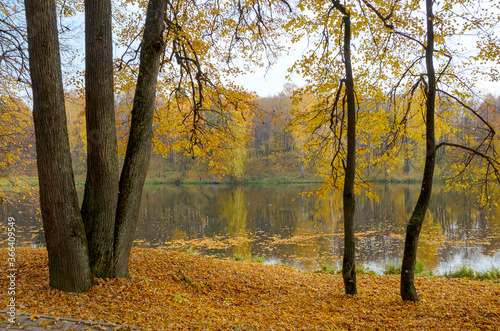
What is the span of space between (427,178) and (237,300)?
389 centimetres

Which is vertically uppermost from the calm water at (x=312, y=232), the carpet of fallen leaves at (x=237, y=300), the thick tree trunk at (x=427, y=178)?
the thick tree trunk at (x=427, y=178)

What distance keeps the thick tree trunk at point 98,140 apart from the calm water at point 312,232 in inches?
246

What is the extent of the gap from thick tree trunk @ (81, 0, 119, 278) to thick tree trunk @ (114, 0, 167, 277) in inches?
10.0

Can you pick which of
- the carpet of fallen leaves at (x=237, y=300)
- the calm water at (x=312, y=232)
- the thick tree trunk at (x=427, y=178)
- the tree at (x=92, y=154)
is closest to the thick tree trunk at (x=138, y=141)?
the tree at (x=92, y=154)

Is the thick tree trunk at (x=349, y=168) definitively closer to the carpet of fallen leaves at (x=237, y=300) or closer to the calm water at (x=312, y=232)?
the carpet of fallen leaves at (x=237, y=300)

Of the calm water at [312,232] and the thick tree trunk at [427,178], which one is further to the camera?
the calm water at [312,232]

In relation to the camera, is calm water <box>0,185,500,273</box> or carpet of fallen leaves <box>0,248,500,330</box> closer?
carpet of fallen leaves <box>0,248,500,330</box>

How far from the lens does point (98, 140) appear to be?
4484mm

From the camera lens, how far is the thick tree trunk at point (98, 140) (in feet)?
14.7

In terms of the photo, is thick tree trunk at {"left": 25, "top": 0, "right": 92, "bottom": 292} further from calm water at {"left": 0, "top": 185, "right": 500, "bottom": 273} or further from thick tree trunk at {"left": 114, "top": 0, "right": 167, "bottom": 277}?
calm water at {"left": 0, "top": 185, "right": 500, "bottom": 273}

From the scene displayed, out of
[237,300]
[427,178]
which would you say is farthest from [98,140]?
[427,178]

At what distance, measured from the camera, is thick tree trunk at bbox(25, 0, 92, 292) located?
12.8 ft

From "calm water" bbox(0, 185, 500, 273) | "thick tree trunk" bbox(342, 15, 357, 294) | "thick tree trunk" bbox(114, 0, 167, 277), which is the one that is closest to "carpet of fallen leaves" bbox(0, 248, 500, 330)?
"thick tree trunk" bbox(342, 15, 357, 294)

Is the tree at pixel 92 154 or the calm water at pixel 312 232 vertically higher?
the tree at pixel 92 154
